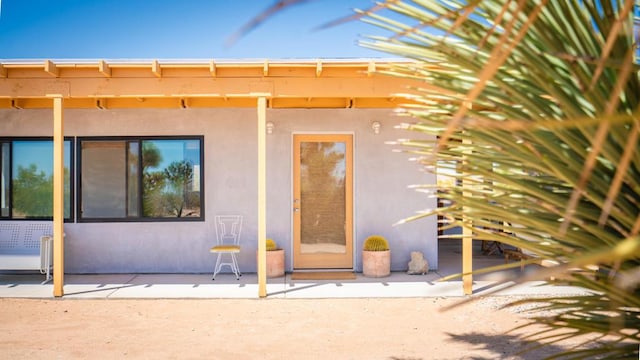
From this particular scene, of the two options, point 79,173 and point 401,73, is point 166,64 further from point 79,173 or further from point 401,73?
point 401,73

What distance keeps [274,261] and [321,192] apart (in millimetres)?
1444

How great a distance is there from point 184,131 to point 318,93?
303 cm

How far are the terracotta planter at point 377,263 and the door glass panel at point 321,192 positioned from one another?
820 mm

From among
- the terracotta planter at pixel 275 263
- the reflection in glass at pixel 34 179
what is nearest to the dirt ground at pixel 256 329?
the terracotta planter at pixel 275 263

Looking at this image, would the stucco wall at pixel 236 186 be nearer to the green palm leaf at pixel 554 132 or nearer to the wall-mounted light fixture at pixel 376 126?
the wall-mounted light fixture at pixel 376 126

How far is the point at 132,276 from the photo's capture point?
29.3 ft

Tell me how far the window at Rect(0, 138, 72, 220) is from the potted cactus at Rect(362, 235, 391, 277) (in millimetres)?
5049

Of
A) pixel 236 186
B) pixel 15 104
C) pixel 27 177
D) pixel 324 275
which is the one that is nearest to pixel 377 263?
pixel 324 275

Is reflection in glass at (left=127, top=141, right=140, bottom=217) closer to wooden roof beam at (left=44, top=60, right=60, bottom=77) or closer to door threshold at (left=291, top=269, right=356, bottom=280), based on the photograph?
wooden roof beam at (left=44, top=60, right=60, bottom=77)

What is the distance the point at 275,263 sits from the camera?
8.70 m

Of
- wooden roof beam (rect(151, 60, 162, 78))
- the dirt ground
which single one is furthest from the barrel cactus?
wooden roof beam (rect(151, 60, 162, 78))

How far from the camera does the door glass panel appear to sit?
366 inches

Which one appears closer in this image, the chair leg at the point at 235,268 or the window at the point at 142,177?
the chair leg at the point at 235,268

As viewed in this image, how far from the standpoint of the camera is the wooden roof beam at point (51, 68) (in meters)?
6.96
